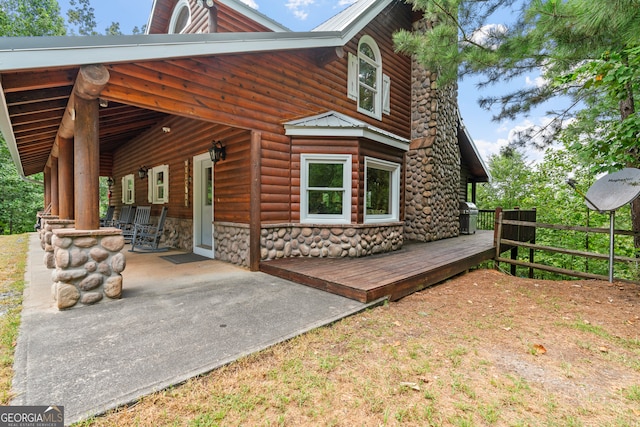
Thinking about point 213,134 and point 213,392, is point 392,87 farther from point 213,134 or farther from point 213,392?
point 213,392

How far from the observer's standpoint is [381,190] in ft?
21.4

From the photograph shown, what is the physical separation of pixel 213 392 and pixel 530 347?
2.74 m

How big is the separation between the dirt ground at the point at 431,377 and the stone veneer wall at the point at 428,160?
16.3 feet

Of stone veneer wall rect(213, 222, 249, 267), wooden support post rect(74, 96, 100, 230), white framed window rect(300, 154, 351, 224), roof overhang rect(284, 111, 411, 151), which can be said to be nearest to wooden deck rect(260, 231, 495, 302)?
stone veneer wall rect(213, 222, 249, 267)

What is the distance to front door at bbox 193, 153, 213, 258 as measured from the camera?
21.8ft

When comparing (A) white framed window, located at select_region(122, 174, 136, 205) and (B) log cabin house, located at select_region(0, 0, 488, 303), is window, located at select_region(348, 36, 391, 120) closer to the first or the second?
(B) log cabin house, located at select_region(0, 0, 488, 303)

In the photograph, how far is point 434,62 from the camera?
15.0ft

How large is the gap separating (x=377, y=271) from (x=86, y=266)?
148 inches

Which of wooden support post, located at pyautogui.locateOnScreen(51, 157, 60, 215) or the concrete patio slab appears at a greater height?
wooden support post, located at pyautogui.locateOnScreen(51, 157, 60, 215)

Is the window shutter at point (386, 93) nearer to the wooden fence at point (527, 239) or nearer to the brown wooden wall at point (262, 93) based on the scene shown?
the brown wooden wall at point (262, 93)

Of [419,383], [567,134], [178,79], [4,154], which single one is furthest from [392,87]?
[4,154]

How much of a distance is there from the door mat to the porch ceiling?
10.1ft
